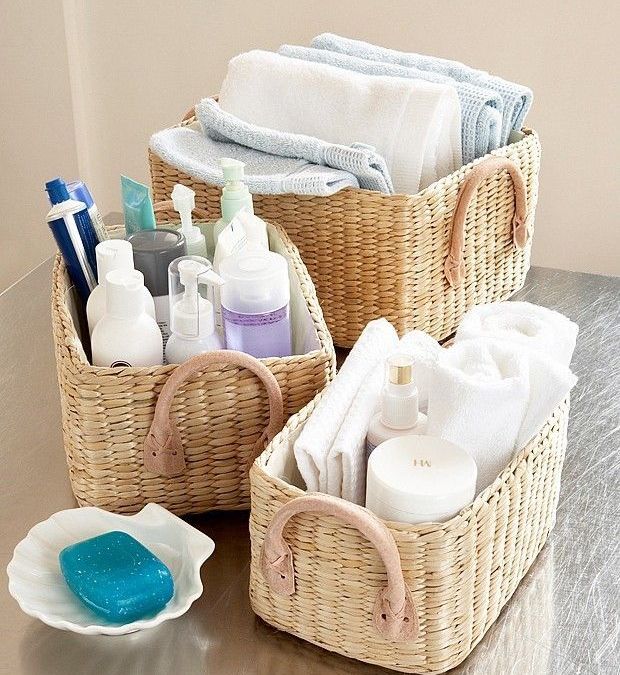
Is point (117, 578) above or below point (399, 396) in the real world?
below

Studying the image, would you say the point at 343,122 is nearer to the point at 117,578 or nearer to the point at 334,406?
the point at 334,406

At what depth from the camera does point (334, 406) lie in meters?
0.75

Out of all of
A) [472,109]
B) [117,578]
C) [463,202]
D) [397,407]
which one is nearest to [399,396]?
[397,407]

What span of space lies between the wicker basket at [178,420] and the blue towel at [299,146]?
0.64 feet

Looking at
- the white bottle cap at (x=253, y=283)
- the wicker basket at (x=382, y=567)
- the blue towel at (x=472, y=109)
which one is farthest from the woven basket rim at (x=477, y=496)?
the blue towel at (x=472, y=109)

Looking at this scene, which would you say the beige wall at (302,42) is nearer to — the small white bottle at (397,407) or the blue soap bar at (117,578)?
the small white bottle at (397,407)

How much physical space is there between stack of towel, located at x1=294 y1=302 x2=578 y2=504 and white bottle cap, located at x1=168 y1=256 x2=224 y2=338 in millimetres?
117

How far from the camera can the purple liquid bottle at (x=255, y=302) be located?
835 millimetres

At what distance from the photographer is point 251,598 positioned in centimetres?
75

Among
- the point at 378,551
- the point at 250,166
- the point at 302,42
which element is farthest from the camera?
the point at 302,42

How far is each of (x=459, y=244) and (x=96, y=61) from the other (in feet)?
3.58

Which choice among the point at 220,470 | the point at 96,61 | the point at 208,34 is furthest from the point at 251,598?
the point at 96,61

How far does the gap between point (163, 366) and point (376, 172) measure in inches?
12.5

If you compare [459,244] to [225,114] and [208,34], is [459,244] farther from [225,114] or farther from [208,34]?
[208,34]
